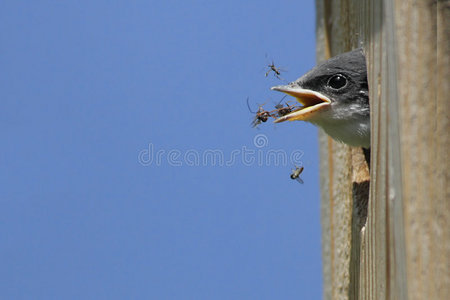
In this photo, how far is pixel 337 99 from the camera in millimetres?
1946

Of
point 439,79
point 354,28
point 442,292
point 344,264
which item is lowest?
point 442,292

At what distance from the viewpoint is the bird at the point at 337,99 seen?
1.92 m

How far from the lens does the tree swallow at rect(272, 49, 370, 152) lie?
1.92 m

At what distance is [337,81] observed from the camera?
1.93 meters

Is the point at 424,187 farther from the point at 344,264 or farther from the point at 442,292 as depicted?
the point at 344,264

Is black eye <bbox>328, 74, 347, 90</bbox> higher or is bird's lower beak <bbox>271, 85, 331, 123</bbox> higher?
black eye <bbox>328, 74, 347, 90</bbox>

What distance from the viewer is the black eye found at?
1.92 meters

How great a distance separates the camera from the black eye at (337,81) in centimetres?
192

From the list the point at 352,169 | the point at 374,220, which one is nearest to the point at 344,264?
the point at 352,169

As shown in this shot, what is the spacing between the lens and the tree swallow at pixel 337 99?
6.30 ft

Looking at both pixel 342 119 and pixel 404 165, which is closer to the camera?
pixel 404 165

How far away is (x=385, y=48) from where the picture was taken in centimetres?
120

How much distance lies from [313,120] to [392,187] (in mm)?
829

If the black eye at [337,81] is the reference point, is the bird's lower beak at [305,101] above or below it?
below
